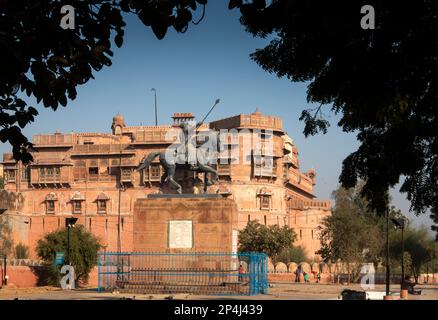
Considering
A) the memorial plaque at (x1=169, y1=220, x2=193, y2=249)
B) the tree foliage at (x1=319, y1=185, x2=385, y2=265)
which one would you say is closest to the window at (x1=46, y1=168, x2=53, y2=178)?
the tree foliage at (x1=319, y1=185, x2=385, y2=265)

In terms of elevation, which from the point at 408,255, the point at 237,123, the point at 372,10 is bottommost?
the point at 408,255

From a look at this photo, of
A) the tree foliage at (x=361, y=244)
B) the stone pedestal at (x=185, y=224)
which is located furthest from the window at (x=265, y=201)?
the stone pedestal at (x=185, y=224)

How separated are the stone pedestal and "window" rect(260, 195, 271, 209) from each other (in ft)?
200

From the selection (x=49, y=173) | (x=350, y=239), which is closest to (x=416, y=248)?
(x=350, y=239)

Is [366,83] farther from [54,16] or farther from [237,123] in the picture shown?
[237,123]

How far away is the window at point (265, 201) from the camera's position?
86500 mm

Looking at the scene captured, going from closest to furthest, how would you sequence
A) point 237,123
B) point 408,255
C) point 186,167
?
point 186,167 → point 408,255 → point 237,123

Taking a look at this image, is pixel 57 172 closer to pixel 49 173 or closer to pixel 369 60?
pixel 49 173

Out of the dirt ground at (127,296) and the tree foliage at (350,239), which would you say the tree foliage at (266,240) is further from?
the dirt ground at (127,296)

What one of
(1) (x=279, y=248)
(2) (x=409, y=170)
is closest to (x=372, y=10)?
(2) (x=409, y=170)

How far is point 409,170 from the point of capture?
11.8 m
